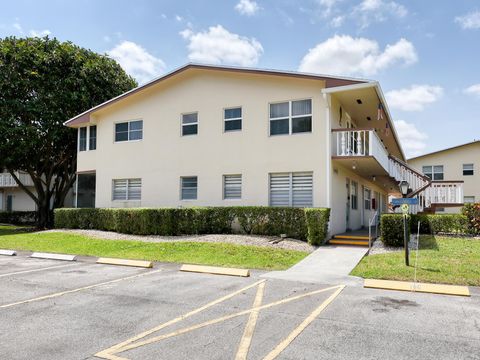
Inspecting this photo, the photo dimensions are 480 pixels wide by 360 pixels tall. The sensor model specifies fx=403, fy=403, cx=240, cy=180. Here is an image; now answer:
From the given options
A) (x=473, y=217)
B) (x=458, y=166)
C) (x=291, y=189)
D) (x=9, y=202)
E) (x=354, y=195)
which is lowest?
(x=473, y=217)

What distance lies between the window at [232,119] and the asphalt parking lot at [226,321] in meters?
9.40

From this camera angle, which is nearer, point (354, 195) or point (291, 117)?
point (291, 117)

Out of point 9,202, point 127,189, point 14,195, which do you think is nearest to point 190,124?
point 127,189

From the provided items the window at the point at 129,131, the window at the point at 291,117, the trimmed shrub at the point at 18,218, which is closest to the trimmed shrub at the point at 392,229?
the window at the point at 291,117

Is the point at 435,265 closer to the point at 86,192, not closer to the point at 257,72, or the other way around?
the point at 257,72

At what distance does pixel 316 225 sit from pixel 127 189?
1035 cm

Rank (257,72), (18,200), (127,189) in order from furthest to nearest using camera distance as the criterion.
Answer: (18,200) < (127,189) < (257,72)

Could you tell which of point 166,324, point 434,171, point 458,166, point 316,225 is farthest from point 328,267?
point 434,171

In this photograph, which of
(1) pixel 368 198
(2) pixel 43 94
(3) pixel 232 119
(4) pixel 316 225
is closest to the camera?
(4) pixel 316 225

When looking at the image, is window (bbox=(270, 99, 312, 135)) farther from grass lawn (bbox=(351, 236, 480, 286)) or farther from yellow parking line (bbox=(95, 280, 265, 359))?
yellow parking line (bbox=(95, 280, 265, 359))

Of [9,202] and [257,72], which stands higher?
[257,72]

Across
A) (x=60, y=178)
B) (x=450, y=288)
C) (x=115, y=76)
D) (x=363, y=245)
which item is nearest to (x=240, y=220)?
(x=363, y=245)

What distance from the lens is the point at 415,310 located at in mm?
6539

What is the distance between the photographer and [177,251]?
13086 millimetres
